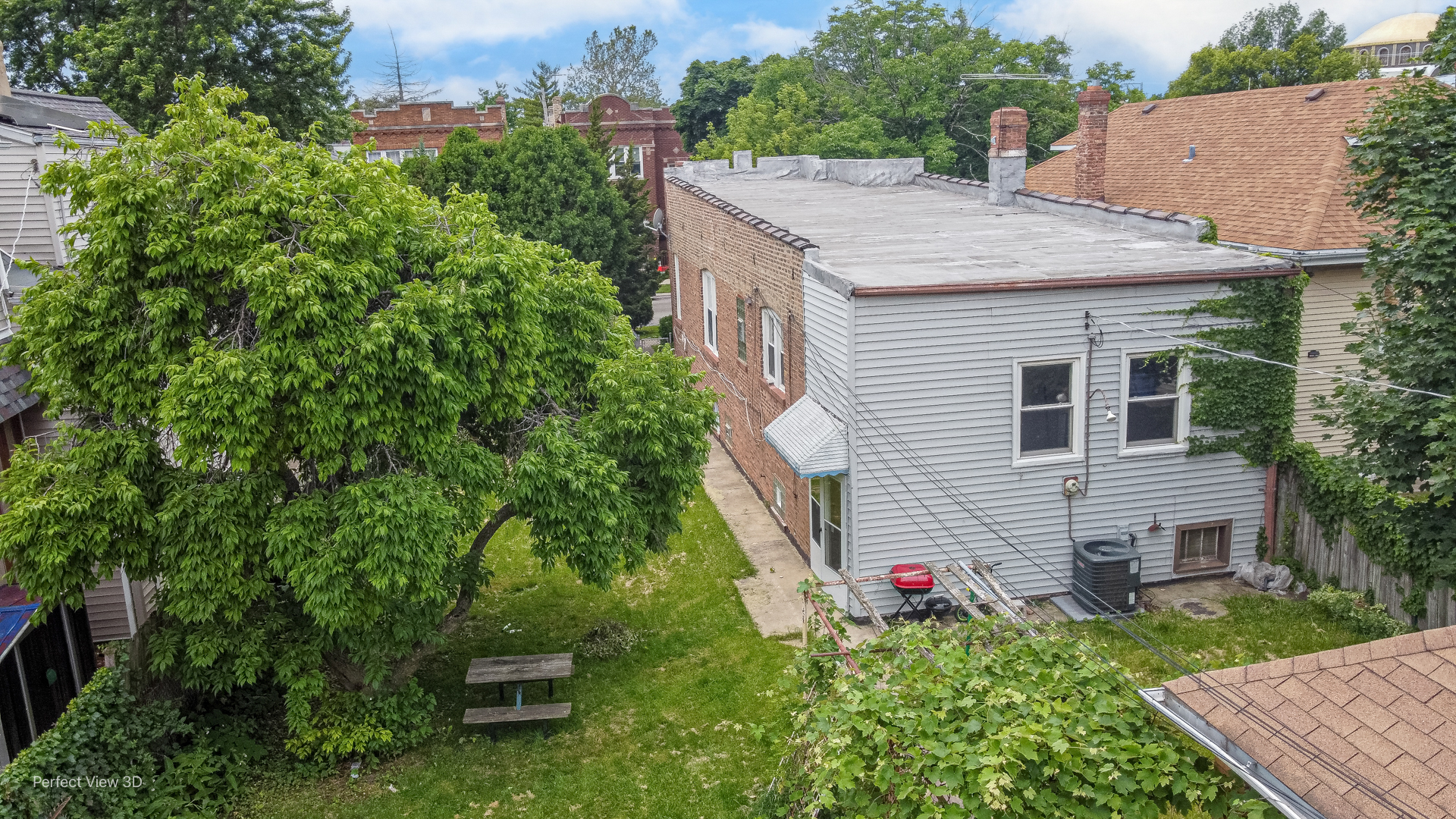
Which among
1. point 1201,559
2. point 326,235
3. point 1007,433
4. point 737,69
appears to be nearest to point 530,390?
point 326,235

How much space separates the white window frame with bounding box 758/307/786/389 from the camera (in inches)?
695

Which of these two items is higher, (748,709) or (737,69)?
(737,69)

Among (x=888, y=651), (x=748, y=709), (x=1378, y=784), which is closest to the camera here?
(x=1378, y=784)

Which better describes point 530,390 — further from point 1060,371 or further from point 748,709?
point 1060,371

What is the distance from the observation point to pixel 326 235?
956 centimetres

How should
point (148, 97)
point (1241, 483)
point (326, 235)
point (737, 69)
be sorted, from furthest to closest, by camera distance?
1. point (737, 69)
2. point (148, 97)
3. point (1241, 483)
4. point (326, 235)

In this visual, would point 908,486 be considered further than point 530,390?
Yes

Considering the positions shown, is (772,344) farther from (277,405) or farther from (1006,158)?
(277,405)

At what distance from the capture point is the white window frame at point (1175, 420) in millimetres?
13938

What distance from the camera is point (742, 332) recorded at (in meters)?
20.6

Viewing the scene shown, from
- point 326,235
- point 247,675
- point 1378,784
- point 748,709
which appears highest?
point 326,235

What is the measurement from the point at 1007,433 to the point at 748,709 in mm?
4976

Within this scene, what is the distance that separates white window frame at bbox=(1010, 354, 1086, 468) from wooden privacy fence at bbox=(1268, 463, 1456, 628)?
313cm

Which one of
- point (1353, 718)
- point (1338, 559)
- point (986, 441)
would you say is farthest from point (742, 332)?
point (1353, 718)
